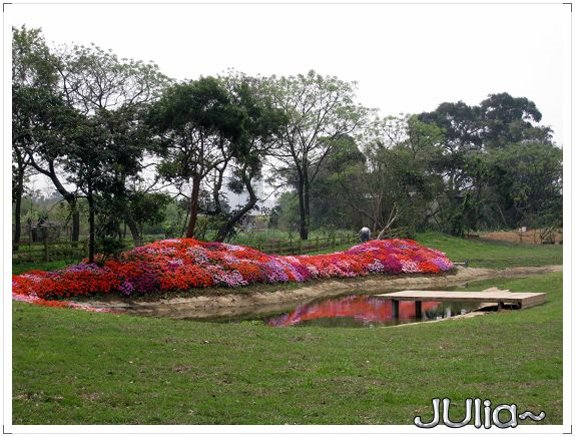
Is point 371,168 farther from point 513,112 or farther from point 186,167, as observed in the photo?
point 513,112

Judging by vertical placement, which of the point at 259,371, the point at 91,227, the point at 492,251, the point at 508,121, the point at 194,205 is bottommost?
the point at 259,371

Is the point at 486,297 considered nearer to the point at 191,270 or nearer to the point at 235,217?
the point at 191,270

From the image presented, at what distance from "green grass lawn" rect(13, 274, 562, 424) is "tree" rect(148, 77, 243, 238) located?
1668cm

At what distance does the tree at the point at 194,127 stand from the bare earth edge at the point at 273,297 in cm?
716

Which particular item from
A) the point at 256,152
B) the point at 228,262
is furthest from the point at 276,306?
the point at 256,152

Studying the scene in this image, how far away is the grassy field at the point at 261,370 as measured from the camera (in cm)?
904

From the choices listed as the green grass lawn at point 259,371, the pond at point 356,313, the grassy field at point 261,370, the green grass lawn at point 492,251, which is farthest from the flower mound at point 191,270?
the green grass lawn at point 259,371

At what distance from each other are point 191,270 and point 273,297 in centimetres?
298

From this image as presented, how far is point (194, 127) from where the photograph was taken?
31.7 meters

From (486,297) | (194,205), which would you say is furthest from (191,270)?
(486,297)

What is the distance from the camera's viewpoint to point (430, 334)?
14727 millimetres

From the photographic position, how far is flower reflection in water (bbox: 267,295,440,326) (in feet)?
69.5

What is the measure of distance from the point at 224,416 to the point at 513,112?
205 ft

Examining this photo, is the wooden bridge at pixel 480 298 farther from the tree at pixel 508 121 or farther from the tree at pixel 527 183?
the tree at pixel 508 121
